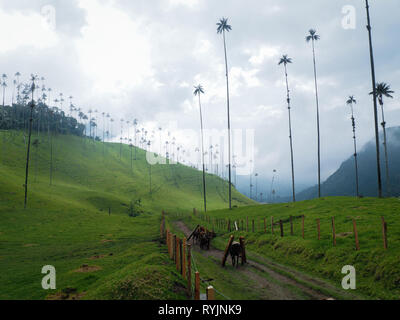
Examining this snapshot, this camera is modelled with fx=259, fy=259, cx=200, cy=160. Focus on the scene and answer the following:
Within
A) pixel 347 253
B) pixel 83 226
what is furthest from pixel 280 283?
pixel 83 226

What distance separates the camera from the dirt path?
50.5 feet

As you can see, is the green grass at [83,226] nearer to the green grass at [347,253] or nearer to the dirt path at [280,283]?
the dirt path at [280,283]

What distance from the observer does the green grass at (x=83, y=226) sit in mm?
15877

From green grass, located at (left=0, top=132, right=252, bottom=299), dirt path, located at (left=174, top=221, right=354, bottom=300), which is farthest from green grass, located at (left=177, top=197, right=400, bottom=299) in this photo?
green grass, located at (left=0, top=132, right=252, bottom=299)

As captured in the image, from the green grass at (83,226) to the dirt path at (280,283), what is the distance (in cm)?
569

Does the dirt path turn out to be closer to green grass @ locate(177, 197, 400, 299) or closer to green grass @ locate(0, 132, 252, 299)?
green grass @ locate(177, 197, 400, 299)

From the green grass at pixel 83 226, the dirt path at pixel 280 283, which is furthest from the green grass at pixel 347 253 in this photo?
the green grass at pixel 83 226

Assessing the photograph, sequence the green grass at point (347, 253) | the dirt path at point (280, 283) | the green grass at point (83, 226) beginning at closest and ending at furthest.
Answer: the dirt path at point (280, 283), the green grass at point (83, 226), the green grass at point (347, 253)

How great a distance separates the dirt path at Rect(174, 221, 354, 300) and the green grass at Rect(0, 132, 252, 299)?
224 inches

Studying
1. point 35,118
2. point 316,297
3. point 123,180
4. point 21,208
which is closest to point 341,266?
point 316,297
